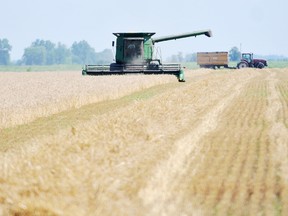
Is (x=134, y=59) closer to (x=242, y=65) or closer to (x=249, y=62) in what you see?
(x=242, y=65)

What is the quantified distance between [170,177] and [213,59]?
72212 mm

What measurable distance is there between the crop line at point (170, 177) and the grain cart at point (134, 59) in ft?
56.5

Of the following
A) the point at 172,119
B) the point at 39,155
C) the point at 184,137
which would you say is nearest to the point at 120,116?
the point at 172,119

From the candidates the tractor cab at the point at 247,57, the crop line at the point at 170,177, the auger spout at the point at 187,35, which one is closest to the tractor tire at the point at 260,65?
the tractor cab at the point at 247,57

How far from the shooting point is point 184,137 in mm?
11719

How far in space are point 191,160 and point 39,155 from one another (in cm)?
274

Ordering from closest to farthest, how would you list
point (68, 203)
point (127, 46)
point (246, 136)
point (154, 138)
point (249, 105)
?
point (68, 203), point (154, 138), point (246, 136), point (249, 105), point (127, 46)

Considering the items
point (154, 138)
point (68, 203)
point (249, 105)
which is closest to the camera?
point (68, 203)

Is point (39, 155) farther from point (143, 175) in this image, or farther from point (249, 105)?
point (249, 105)

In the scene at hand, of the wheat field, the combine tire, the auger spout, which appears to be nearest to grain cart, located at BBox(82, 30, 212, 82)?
the auger spout

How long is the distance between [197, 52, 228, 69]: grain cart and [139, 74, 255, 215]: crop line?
6541 centimetres

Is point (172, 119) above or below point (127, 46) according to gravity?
below

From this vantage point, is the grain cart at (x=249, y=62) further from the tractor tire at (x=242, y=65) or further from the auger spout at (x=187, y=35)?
the auger spout at (x=187, y=35)

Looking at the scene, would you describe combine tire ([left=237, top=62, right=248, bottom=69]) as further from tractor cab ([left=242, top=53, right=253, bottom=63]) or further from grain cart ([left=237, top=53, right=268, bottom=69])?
tractor cab ([left=242, top=53, right=253, bottom=63])
